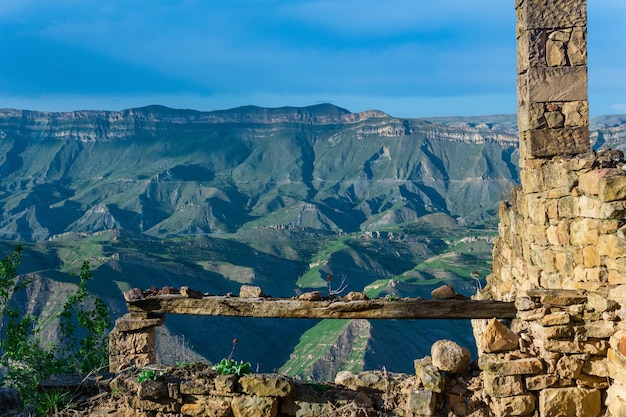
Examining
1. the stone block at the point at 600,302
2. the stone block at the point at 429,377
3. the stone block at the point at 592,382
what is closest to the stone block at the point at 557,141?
the stone block at the point at 600,302

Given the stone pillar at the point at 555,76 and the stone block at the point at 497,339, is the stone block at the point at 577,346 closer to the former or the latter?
the stone block at the point at 497,339

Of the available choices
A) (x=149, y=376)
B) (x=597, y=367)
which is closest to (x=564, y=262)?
(x=597, y=367)

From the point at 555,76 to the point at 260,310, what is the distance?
5.37 m

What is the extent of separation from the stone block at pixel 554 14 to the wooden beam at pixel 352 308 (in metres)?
4.07

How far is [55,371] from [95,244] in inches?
3621

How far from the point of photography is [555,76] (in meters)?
10.2

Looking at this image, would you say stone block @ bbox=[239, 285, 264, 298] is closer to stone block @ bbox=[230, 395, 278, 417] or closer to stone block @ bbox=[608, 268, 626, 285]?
stone block @ bbox=[230, 395, 278, 417]

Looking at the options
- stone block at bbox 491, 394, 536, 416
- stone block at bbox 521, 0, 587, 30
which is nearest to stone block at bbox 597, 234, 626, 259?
stone block at bbox 491, 394, 536, 416

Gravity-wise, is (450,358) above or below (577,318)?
below

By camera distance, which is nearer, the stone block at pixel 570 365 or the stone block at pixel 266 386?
the stone block at pixel 266 386

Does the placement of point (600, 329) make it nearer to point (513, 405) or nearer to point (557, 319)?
point (557, 319)

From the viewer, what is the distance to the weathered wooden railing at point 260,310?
30.7 ft

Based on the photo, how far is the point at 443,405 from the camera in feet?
25.4

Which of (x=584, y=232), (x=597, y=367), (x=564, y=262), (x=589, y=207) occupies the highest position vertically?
(x=589, y=207)
